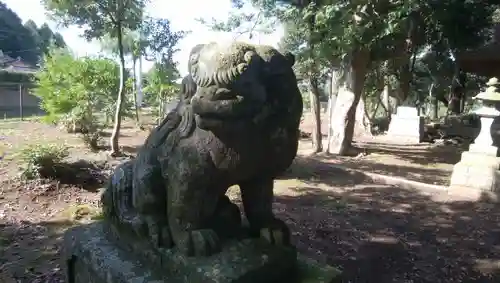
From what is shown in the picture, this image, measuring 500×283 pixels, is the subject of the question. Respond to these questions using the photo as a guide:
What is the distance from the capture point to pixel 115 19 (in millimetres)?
7273

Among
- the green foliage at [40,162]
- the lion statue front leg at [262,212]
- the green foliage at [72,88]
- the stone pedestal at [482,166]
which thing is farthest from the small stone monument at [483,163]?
the green foliage at [72,88]

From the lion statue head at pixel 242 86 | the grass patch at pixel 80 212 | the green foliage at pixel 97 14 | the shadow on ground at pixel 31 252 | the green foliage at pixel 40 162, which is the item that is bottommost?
the shadow on ground at pixel 31 252

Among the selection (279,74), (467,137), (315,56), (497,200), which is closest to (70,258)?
(279,74)

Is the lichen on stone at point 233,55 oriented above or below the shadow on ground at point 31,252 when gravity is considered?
above

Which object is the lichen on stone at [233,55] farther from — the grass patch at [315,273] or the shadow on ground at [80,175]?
the shadow on ground at [80,175]

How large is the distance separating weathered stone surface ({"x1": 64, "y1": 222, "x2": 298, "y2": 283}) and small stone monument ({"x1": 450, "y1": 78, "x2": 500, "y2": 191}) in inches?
209

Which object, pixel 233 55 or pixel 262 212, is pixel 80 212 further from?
pixel 233 55

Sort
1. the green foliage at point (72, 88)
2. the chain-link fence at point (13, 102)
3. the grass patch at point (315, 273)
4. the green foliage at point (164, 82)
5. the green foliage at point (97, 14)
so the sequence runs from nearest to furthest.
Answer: the grass patch at point (315, 273), the green foliage at point (97, 14), the green foliage at point (72, 88), the green foliage at point (164, 82), the chain-link fence at point (13, 102)

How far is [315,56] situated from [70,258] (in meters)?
6.66

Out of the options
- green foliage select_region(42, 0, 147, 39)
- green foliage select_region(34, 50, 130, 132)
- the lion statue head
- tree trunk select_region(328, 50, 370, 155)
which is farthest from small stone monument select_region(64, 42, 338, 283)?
green foliage select_region(34, 50, 130, 132)

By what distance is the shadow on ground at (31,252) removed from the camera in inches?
126

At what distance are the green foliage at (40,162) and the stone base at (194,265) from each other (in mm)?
4121

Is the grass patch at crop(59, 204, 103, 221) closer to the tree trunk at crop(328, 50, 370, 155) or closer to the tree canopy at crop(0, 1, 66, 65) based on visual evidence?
the tree trunk at crop(328, 50, 370, 155)

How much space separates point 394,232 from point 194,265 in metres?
3.44
